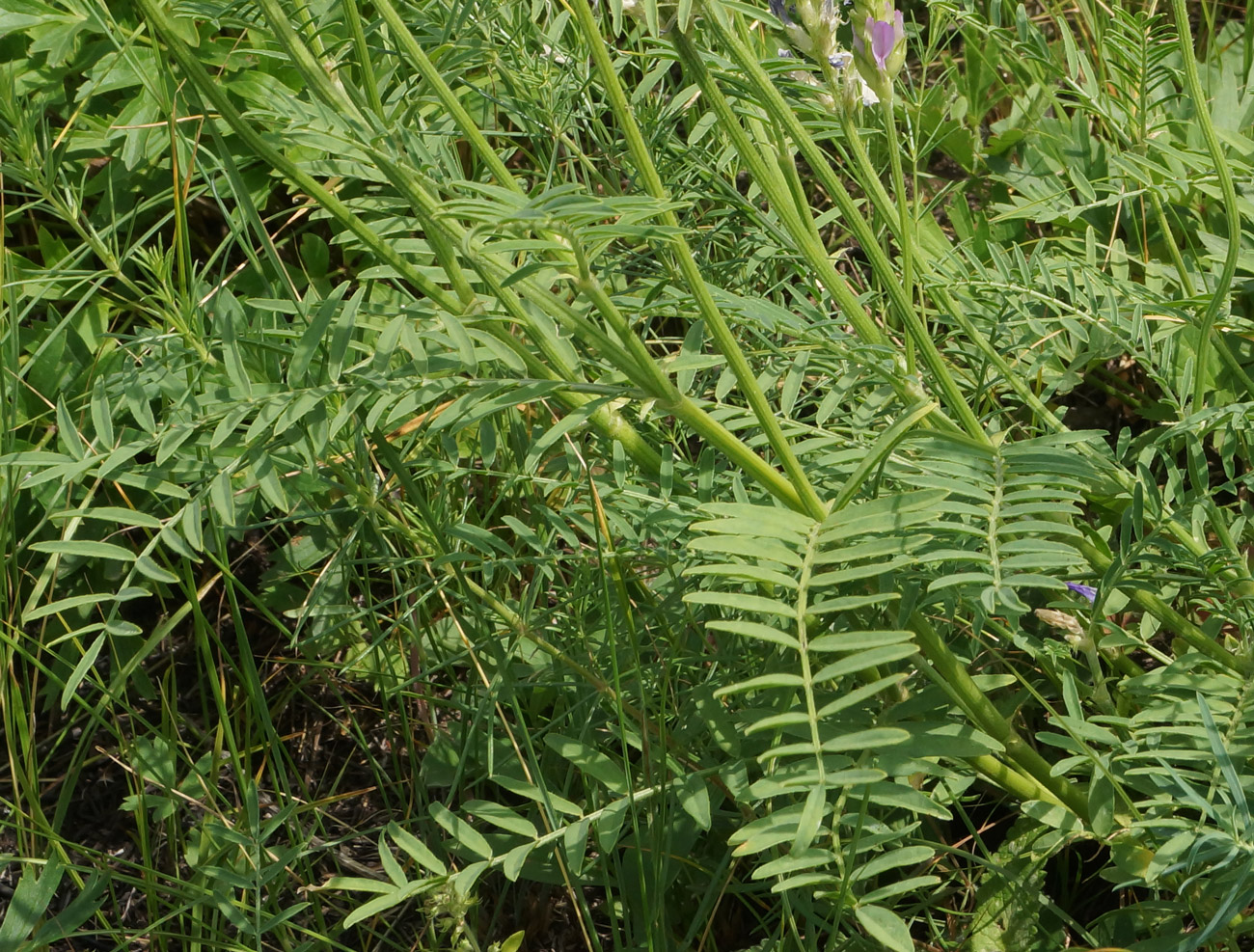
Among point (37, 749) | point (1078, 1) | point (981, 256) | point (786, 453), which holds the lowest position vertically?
point (37, 749)

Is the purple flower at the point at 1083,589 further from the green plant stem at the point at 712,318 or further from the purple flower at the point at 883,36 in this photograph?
the purple flower at the point at 883,36

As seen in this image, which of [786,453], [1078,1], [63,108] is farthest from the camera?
[63,108]

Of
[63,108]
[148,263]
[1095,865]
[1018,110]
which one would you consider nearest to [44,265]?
[63,108]

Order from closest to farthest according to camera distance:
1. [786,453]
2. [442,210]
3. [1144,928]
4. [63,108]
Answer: [442,210] → [786,453] → [1144,928] → [63,108]

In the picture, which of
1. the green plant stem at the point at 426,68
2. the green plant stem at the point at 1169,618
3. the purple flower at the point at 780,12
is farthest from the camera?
the green plant stem at the point at 1169,618

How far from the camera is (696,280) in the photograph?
840mm

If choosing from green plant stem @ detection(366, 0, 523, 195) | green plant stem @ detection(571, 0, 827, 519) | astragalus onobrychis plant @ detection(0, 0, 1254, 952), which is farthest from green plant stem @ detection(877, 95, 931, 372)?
green plant stem @ detection(366, 0, 523, 195)

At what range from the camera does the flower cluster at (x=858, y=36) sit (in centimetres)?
89

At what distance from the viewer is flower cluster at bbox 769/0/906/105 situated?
0.89 meters

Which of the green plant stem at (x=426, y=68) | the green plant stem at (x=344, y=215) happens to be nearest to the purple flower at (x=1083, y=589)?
the green plant stem at (x=344, y=215)

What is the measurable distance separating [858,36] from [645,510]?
437 mm

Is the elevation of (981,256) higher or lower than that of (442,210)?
lower

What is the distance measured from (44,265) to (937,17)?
132cm

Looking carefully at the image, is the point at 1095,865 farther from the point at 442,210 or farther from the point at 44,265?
the point at 44,265
